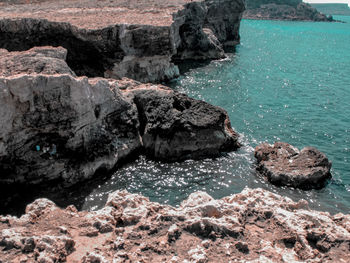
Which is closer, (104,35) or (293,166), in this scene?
(293,166)

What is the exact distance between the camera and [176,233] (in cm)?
1351

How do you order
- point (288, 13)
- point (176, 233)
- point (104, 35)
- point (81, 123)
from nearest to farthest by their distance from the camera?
point (176, 233), point (81, 123), point (104, 35), point (288, 13)

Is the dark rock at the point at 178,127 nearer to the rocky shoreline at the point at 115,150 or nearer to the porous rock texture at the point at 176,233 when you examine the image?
the rocky shoreline at the point at 115,150

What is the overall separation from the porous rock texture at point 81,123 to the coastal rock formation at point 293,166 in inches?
135

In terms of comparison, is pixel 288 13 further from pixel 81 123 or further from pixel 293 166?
pixel 81 123

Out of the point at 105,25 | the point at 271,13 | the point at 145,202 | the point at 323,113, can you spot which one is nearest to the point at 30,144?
the point at 145,202

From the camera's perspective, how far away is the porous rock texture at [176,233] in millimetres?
12258

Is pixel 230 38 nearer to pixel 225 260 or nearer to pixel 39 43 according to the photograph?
pixel 39 43

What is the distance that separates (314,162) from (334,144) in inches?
286

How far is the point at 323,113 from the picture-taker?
128ft

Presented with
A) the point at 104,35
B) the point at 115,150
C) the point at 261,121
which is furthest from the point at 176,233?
the point at 104,35

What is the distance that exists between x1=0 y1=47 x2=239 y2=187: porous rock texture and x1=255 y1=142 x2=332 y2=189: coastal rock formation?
3.43 metres

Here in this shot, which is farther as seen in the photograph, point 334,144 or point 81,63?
point 81,63

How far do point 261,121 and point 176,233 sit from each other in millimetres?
24669
